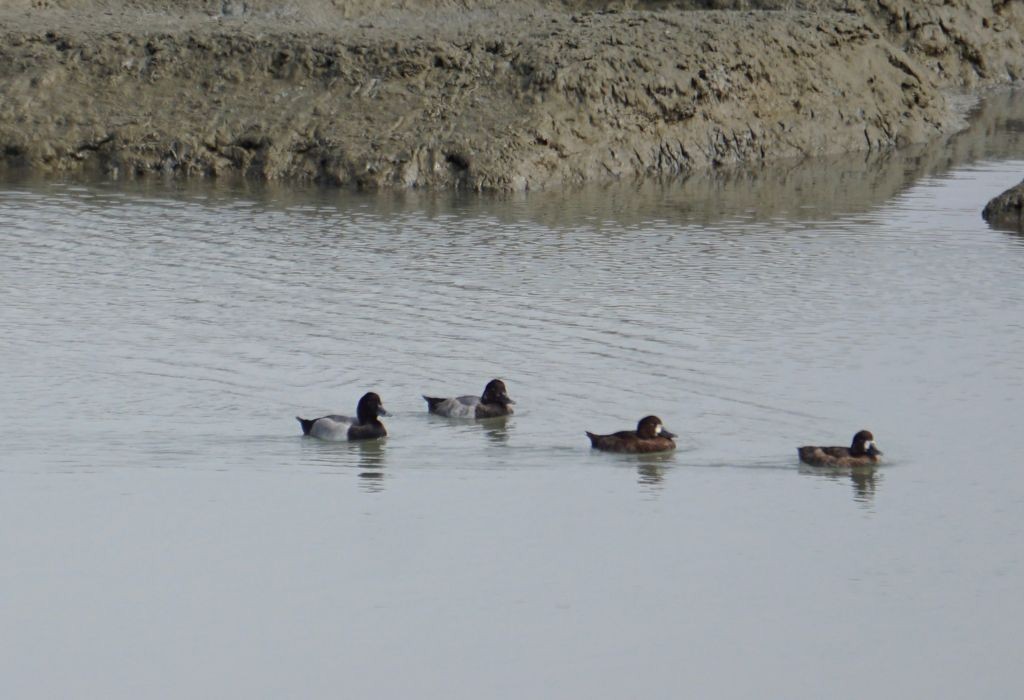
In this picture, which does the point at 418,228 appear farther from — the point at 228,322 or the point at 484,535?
the point at 484,535

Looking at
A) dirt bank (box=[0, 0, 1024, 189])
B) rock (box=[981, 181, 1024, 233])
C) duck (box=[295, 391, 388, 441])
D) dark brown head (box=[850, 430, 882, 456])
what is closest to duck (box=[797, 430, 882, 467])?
dark brown head (box=[850, 430, 882, 456])

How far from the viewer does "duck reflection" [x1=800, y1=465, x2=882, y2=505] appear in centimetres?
1164

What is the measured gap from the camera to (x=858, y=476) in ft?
38.8

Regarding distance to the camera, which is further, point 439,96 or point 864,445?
point 439,96

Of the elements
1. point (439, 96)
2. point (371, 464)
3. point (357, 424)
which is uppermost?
point (439, 96)

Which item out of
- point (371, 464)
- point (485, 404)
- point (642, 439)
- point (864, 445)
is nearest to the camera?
point (864, 445)

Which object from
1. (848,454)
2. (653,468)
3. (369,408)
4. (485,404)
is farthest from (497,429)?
(848,454)

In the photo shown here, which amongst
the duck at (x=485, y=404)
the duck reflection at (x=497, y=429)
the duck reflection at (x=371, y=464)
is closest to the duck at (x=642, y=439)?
the duck reflection at (x=497, y=429)

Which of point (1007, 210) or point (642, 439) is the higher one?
point (1007, 210)

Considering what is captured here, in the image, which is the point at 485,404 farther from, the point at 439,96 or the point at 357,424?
the point at 439,96

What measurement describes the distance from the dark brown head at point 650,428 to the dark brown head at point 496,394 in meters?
1.21

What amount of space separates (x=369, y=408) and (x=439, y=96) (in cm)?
1320

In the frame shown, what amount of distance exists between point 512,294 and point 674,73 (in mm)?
10125

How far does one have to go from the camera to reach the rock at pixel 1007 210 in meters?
22.1
